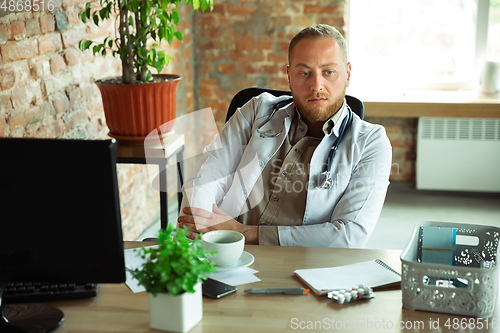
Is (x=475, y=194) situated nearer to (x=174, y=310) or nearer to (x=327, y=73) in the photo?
(x=327, y=73)

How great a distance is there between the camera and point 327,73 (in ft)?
6.17

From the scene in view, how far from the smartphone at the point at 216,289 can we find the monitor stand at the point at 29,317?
312mm

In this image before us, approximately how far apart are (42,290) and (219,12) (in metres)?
3.41

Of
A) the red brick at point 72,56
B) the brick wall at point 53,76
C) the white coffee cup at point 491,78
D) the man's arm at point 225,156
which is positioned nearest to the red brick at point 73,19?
the brick wall at point 53,76

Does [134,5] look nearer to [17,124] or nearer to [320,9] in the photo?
[17,124]

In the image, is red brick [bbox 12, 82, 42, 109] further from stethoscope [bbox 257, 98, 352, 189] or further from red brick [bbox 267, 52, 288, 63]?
red brick [bbox 267, 52, 288, 63]

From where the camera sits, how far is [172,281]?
0.98 meters

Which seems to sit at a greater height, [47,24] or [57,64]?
[47,24]

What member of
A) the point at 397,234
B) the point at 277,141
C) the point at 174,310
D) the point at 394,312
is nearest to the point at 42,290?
the point at 174,310

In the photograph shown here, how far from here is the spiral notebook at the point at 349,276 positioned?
122cm

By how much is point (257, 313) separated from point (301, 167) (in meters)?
0.86

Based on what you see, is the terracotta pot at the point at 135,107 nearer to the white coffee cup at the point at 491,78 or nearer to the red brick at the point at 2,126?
the red brick at the point at 2,126

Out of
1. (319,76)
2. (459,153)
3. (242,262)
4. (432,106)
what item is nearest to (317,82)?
(319,76)

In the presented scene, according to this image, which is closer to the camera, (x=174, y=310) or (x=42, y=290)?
(x=174, y=310)
